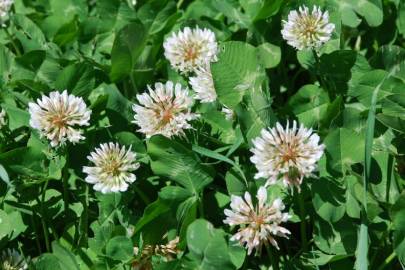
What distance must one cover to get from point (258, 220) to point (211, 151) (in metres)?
0.25

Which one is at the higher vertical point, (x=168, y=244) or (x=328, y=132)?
(x=328, y=132)

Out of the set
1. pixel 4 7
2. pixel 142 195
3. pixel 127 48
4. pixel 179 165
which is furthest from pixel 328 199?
pixel 4 7

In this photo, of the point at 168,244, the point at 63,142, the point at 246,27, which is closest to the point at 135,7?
the point at 246,27

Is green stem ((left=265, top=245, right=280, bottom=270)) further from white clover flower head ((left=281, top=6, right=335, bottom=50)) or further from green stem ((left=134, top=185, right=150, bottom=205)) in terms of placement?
white clover flower head ((left=281, top=6, right=335, bottom=50))

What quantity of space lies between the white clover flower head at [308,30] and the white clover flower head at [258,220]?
408 millimetres

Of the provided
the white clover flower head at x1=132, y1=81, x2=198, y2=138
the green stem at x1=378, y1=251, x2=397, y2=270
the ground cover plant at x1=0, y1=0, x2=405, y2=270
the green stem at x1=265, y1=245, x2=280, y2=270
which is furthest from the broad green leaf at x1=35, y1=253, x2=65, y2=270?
the green stem at x1=378, y1=251, x2=397, y2=270

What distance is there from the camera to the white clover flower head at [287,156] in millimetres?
1479

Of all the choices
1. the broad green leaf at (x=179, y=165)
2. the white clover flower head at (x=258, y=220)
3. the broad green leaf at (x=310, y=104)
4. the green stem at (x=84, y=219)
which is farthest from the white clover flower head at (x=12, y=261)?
the broad green leaf at (x=310, y=104)

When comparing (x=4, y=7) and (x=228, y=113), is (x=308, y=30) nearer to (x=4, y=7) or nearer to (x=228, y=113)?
(x=228, y=113)

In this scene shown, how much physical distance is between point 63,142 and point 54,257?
243 millimetres

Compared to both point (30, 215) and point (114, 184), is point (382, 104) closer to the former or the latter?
point (114, 184)

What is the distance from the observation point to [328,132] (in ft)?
5.65

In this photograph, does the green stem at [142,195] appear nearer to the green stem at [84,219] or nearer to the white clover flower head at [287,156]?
the green stem at [84,219]

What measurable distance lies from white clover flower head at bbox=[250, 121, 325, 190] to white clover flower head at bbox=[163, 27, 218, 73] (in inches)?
15.4
